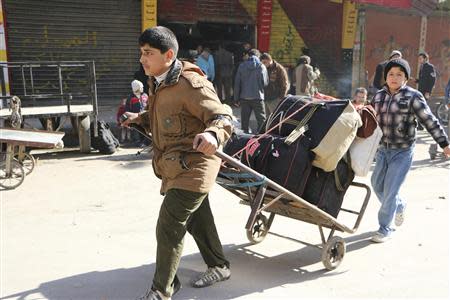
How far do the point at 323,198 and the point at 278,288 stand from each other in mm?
727

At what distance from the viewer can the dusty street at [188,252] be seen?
3691 millimetres

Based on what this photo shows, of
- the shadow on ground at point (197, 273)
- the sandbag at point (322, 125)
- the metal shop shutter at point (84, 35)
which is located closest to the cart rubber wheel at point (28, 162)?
the shadow on ground at point (197, 273)

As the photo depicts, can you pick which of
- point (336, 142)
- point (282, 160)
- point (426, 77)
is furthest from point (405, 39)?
point (282, 160)

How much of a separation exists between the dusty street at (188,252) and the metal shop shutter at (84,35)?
5.71 m

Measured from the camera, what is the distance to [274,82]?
33.3 feet

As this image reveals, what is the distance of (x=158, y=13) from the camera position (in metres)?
13.0

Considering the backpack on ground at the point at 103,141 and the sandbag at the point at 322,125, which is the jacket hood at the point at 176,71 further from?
the backpack on ground at the point at 103,141

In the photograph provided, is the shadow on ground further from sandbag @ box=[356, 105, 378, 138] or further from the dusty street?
sandbag @ box=[356, 105, 378, 138]

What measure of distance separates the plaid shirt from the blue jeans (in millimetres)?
78

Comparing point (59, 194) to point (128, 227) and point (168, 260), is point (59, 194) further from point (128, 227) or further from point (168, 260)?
point (168, 260)

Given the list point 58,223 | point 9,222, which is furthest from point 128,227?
point 9,222

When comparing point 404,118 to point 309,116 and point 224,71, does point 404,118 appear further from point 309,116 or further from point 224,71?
point 224,71

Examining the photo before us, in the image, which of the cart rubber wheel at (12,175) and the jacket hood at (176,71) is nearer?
the jacket hood at (176,71)

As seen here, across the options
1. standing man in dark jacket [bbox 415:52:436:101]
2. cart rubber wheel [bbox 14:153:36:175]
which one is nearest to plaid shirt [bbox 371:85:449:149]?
cart rubber wheel [bbox 14:153:36:175]
